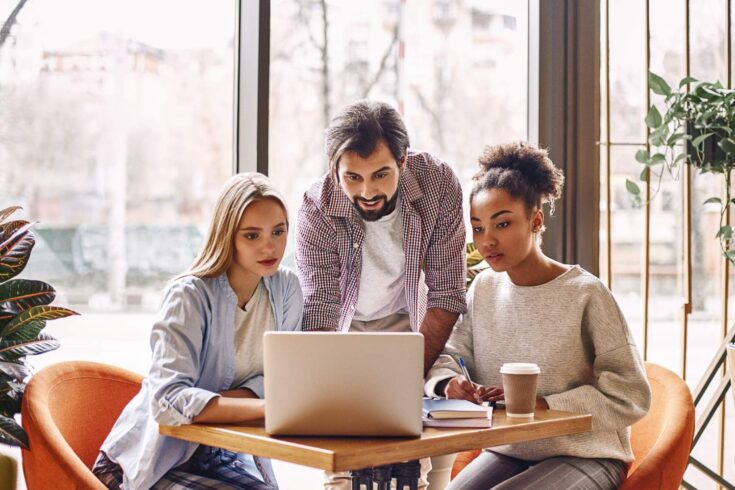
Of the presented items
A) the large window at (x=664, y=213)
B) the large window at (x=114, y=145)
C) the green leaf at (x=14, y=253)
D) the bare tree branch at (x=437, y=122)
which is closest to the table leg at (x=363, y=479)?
the green leaf at (x=14, y=253)

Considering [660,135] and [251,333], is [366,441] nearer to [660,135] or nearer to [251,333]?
[251,333]

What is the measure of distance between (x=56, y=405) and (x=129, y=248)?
82 centimetres

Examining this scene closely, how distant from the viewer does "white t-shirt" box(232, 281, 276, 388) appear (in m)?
2.02

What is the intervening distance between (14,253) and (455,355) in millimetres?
1136

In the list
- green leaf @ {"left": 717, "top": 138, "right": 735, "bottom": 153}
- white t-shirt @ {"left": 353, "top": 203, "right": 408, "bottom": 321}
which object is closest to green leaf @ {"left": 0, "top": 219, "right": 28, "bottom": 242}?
white t-shirt @ {"left": 353, "top": 203, "right": 408, "bottom": 321}

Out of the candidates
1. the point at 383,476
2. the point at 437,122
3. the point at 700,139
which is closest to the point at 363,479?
the point at 383,476

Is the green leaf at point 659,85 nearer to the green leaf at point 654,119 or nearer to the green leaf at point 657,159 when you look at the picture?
the green leaf at point 654,119

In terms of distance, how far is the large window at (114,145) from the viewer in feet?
8.97

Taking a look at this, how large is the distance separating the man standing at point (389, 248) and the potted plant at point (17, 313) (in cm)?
67

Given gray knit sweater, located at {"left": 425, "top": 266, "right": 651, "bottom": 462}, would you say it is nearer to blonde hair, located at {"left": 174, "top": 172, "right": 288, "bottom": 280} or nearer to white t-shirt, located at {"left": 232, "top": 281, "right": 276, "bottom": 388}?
white t-shirt, located at {"left": 232, "top": 281, "right": 276, "bottom": 388}

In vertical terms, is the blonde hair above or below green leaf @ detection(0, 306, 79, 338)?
above

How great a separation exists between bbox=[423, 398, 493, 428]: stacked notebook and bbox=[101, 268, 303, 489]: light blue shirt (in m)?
0.44

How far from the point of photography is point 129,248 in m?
2.87

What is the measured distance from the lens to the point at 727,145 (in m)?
2.54
